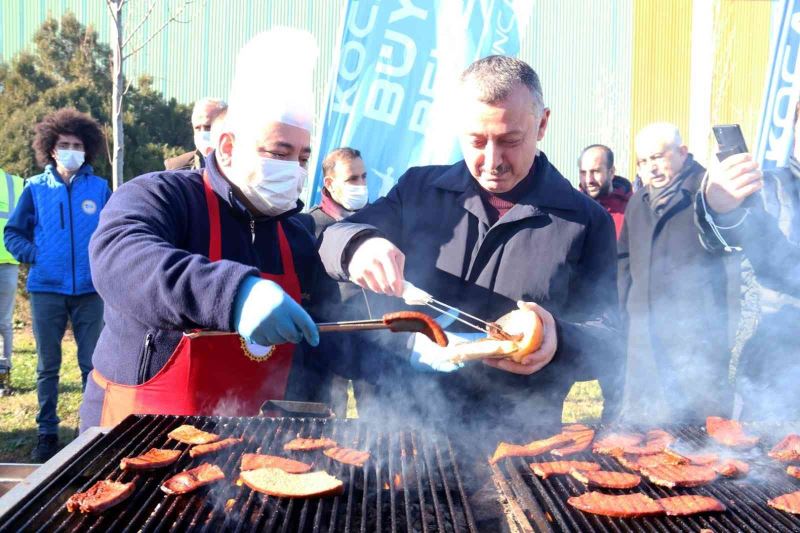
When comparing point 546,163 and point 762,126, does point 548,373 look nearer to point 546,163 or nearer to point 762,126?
point 546,163

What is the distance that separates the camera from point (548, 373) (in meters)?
3.12

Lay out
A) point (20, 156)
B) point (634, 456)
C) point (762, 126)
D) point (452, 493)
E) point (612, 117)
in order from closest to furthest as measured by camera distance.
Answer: point (452, 493) < point (634, 456) < point (762, 126) < point (20, 156) < point (612, 117)

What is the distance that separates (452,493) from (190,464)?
0.96 meters

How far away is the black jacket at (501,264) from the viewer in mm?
2988

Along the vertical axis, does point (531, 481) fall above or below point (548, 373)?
below

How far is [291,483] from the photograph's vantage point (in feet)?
7.14

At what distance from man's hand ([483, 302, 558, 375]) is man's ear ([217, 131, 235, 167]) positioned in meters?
1.51

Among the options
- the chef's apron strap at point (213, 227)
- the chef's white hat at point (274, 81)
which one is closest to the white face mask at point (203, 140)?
the chef's white hat at point (274, 81)

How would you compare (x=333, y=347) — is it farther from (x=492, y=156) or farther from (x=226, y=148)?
(x=492, y=156)

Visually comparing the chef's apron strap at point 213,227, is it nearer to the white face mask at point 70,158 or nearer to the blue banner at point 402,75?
the blue banner at point 402,75

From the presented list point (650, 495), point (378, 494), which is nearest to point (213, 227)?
point (378, 494)

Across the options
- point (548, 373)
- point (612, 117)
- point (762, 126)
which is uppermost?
point (612, 117)

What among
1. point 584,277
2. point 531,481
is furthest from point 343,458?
point 584,277

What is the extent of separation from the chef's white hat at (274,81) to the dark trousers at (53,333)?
3.97 meters
